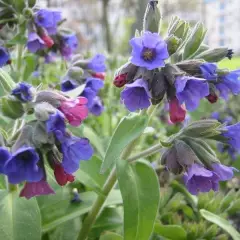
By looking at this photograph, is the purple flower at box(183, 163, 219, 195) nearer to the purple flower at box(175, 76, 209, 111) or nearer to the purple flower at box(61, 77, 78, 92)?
the purple flower at box(175, 76, 209, 111)

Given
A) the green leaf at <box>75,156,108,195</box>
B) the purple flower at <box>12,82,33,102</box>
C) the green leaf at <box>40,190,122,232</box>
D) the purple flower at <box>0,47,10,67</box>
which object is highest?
the purple flower at <box>12,82,33,102</box>

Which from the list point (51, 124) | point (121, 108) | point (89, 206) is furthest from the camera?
point (121, 108)

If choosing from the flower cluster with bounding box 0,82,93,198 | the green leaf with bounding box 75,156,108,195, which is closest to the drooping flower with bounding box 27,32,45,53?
the green leaf with bounding box 75,156,108,195

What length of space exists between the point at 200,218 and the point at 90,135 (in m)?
0.43

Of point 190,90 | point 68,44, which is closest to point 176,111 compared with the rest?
point 190,90

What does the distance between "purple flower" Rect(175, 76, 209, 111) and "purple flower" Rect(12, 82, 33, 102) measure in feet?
1.06

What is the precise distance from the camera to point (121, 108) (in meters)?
2.28

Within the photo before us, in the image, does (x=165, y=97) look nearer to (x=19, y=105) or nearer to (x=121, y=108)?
(x=19, y=105)

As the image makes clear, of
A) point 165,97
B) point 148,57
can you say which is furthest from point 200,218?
point 148,57

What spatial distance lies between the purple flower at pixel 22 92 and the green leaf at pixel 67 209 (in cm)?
39

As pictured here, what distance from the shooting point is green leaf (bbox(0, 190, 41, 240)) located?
1.04 meters

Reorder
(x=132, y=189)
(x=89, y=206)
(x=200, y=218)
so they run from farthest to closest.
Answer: (x=200, y=218) < (x=89, y=206) < (x=132, y=189)

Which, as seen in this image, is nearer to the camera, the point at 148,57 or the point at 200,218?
the point at 148,57

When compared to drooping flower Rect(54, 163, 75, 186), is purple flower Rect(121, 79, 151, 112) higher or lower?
higher
